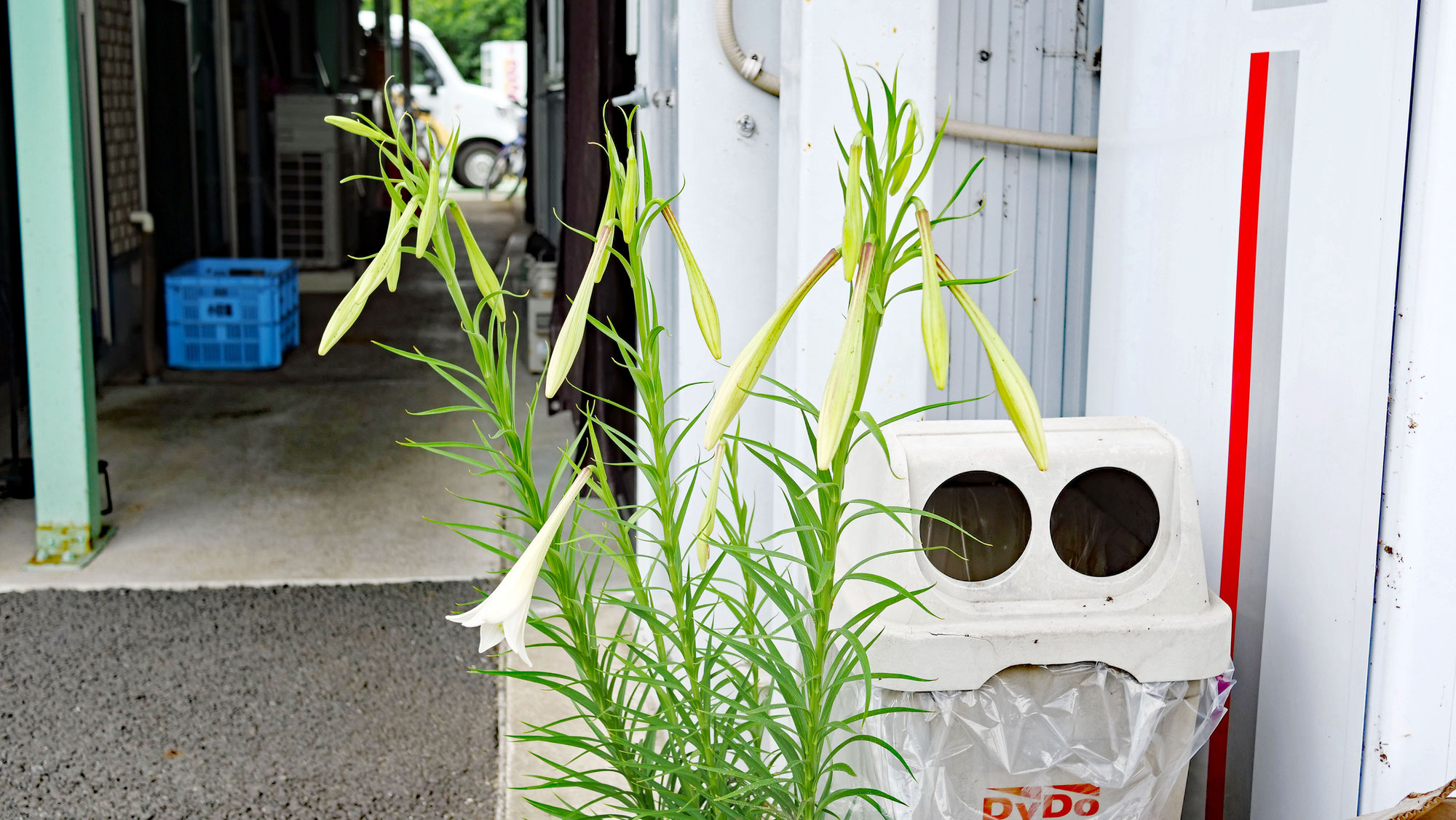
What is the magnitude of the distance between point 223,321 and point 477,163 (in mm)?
10044

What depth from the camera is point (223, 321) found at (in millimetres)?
5969

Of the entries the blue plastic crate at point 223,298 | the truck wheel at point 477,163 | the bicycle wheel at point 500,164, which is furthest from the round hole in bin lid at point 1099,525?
the truck wheel at point 477,163

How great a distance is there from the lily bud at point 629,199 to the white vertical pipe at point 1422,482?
3.17ft

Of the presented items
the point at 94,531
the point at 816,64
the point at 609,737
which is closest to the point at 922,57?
the point at 816,64

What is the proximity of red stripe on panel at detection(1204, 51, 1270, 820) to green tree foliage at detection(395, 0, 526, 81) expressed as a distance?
24958 mm

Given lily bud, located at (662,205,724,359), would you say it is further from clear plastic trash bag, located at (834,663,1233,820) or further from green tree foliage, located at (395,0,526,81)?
Result: green tree foliage, located at (395,0,526,81)

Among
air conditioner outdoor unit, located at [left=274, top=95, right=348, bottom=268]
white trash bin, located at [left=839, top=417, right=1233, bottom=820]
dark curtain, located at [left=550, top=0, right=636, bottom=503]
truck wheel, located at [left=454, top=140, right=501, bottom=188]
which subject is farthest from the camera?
truck wheel, located at [left=454, top=140, right=501, bottom=188]

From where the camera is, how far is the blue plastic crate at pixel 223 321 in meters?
5.91

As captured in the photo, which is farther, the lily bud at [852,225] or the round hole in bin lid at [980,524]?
the round hole in bin lid at [980,524]

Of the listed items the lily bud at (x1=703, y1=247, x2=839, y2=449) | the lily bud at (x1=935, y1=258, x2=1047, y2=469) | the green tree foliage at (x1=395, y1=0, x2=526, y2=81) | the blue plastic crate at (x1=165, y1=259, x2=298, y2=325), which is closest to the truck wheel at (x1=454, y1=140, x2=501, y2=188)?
the blue plastic crate at (x1=165, y1=259, x2=298, y2=325)

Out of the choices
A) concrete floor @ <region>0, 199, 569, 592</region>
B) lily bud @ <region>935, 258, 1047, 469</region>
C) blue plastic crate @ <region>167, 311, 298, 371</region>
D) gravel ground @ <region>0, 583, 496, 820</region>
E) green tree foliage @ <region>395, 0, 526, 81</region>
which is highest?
green tree foliage @ <region>395, 0, 526, 81</region>

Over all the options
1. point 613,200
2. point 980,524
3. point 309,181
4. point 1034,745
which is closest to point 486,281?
point 613,200

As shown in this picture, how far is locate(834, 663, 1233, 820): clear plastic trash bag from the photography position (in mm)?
1660

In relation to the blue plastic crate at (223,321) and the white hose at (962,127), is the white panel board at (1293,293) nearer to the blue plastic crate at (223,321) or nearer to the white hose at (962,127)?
the white hose at (962,127)
